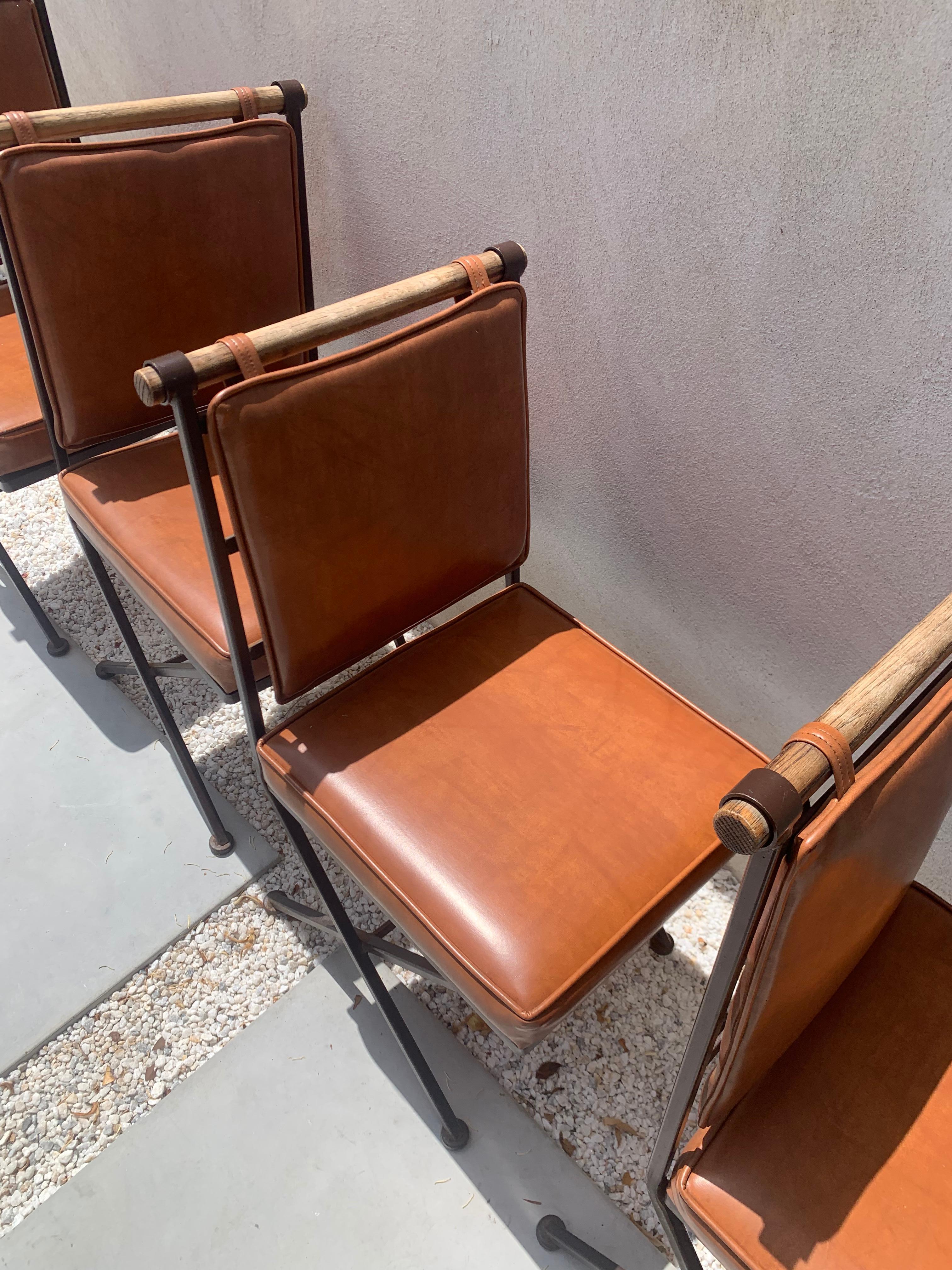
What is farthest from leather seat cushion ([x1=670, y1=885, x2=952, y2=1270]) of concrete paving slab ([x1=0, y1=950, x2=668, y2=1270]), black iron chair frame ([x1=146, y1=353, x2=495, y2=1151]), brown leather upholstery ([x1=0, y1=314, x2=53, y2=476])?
brown leather upholstery ([x1=0, y1=314, x2=53, y2=476])

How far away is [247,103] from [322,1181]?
5.39 ft

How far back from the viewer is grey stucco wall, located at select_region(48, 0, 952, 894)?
0.96m

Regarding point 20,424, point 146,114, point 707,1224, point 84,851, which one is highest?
point 146,114

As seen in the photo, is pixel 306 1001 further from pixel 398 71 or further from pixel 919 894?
pixel 398 71

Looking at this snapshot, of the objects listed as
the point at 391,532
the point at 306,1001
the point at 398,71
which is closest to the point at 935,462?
the point at 391,532

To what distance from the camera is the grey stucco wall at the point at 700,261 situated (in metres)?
0.96

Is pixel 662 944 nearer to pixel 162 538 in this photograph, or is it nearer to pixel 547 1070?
pixel 547 1070

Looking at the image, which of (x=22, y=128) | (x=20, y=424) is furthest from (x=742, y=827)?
(x=20, y=424)

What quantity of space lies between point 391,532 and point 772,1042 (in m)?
0.70

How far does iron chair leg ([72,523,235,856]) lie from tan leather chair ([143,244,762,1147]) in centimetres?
41

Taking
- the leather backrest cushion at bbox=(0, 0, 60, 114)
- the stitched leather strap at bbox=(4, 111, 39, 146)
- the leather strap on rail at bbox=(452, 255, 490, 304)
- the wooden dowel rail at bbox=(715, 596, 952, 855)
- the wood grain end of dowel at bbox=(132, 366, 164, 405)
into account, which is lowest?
the wooden dowel rail at bbox=(715, 596, 952, 855)

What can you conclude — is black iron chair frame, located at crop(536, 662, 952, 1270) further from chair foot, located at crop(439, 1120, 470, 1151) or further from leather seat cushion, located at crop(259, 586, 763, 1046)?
chair foot, located at crop(439, 1120, 470, 1151)

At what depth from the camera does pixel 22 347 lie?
1801 mm

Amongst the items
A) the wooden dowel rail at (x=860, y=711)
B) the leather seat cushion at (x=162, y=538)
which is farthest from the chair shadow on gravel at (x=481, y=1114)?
the wooden dowel rail at (x=860, y=711)
